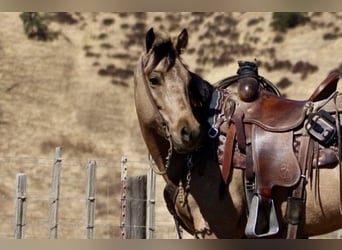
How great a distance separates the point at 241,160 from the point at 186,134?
40cm

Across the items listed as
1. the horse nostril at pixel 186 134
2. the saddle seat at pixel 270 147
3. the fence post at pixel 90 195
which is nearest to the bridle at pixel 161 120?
the horse nostril at pixel 186 134

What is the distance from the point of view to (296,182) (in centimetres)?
314

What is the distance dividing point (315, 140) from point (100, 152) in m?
16.7

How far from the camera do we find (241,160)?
3.18 m

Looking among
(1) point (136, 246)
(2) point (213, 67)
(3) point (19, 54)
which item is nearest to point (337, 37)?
(2) point (213, 67)

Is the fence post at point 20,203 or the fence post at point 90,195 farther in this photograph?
the fence post at point 20,203

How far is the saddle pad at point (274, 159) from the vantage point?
3.16m

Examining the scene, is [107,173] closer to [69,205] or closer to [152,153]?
[69,205]

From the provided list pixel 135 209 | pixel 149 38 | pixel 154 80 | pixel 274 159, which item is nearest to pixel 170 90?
pixel 154 80

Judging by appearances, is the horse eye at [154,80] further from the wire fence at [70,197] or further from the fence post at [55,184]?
the wire fence at [70,197]

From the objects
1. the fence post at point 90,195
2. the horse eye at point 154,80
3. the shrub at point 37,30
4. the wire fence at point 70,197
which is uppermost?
the shrub at point 37,30

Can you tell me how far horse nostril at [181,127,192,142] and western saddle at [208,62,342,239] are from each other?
29 centimetres

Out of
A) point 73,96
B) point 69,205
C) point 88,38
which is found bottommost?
point 69,205

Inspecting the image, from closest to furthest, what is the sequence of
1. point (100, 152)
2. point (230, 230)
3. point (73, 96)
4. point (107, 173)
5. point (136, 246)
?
1. point (136, 246)
2. point (230, 230)
3. point (107, 173)
4. point (100, 152)
5. point (73, 96)
